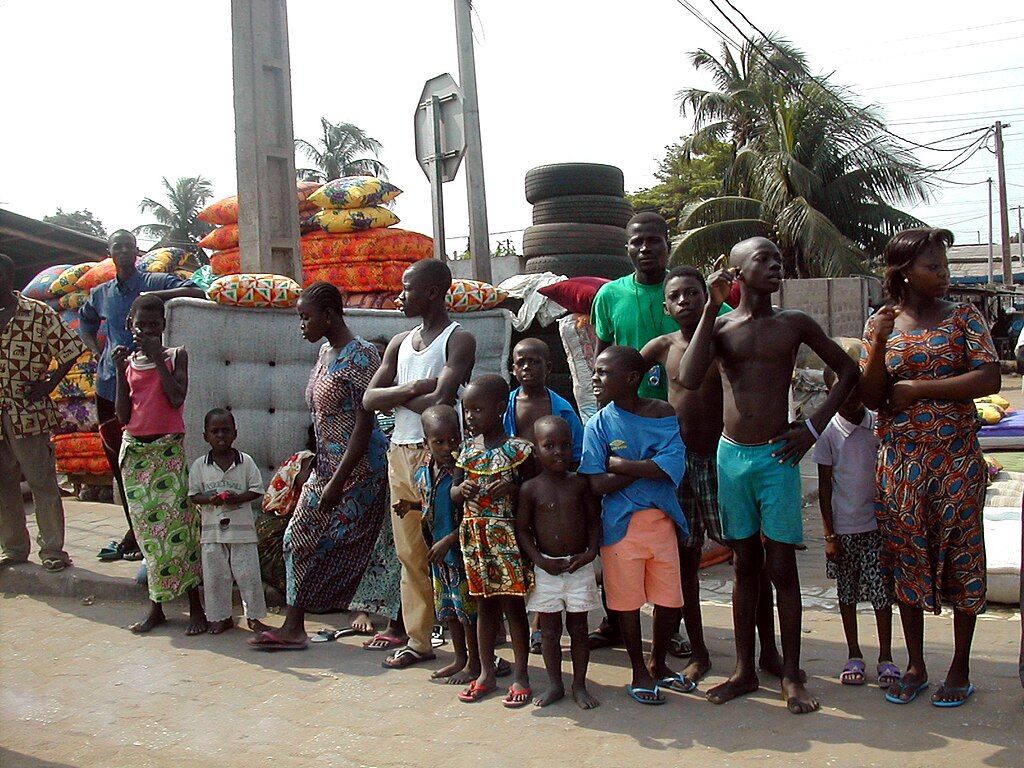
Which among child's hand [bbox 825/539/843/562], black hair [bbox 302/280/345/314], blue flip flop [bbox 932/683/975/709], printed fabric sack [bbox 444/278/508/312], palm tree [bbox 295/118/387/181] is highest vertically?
palm tree [bbox 295/118/387/181]

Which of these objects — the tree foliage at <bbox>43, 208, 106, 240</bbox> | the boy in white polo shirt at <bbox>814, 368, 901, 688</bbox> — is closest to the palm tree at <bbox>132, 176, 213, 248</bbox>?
the tree foliage at <bbox>43, 208, 106, 240</bbox>

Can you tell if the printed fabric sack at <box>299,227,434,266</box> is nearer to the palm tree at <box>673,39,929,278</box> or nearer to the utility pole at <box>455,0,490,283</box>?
the utility pole at <box>455,0,490,283</box>

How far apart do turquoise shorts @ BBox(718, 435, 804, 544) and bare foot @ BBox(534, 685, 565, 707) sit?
936mm

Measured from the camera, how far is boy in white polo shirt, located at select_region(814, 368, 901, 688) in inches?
152

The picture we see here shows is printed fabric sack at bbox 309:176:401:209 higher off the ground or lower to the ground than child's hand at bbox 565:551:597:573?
higher

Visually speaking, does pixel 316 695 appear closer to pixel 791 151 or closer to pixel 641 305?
pixel 641 305

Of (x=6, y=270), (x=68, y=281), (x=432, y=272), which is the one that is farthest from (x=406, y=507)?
(x=68, y=281)

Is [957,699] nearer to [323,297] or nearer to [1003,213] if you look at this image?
[323,297]

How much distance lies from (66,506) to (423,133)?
4.52 metres

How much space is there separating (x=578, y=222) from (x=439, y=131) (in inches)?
81.6

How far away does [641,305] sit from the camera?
4449 millimetres

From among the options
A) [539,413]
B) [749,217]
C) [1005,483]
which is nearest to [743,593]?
[539,413]

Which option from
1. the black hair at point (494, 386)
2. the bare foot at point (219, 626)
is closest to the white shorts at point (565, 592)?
the black hair at point (494, 386)

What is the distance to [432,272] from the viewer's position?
174 inches
